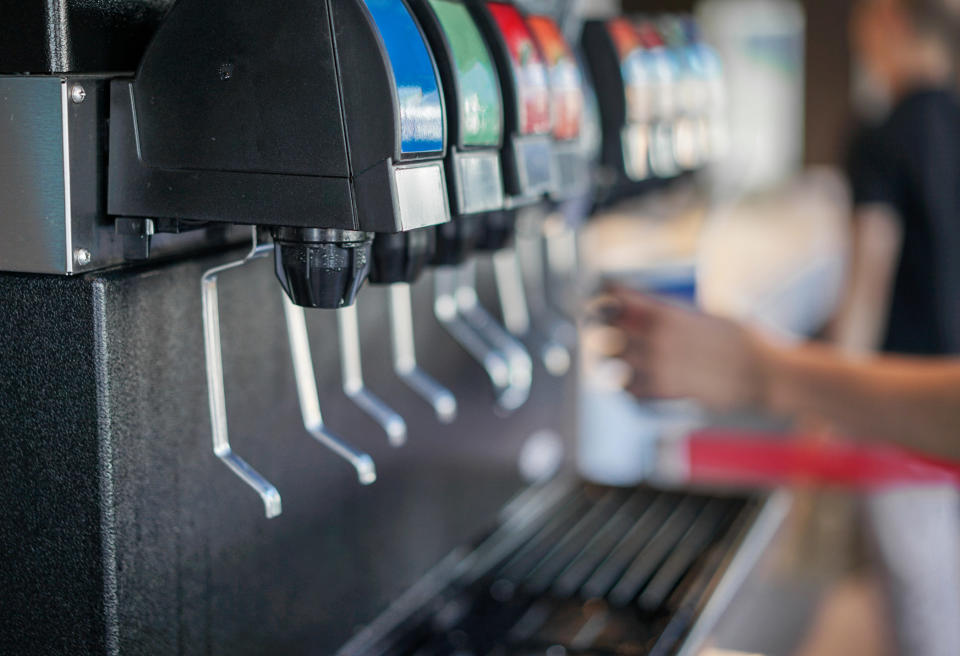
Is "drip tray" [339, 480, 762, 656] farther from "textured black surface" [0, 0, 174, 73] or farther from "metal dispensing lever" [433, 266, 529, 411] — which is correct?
"textured black surface" [0, 0, 174, 73]

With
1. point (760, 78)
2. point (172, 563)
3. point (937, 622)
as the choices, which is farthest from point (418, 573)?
point (760, 78)

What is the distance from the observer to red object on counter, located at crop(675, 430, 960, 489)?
357 cm

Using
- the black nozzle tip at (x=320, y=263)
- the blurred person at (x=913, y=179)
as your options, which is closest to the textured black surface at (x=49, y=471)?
the black nozzle tip at (x=320, y=263)

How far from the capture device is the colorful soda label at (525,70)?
97cm

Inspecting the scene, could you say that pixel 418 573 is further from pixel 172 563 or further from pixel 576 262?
pixel 576 262

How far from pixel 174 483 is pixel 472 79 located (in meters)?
0.41

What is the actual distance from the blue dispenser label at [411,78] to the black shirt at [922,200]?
2.42 meters

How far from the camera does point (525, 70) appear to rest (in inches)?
39.4

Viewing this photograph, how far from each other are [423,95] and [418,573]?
2.61ft

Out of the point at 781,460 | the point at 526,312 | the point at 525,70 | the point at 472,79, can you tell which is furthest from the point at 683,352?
the point at 781,460

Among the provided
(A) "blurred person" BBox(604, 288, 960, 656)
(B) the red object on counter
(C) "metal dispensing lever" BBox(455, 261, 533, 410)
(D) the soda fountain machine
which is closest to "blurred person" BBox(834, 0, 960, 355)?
(B) the red object on counter

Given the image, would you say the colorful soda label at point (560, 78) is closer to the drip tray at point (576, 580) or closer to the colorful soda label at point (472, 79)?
the colorful soda label at point (472, 79)

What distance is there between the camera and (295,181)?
748 millimetres

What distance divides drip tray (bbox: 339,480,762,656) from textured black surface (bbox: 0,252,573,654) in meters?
0.07
